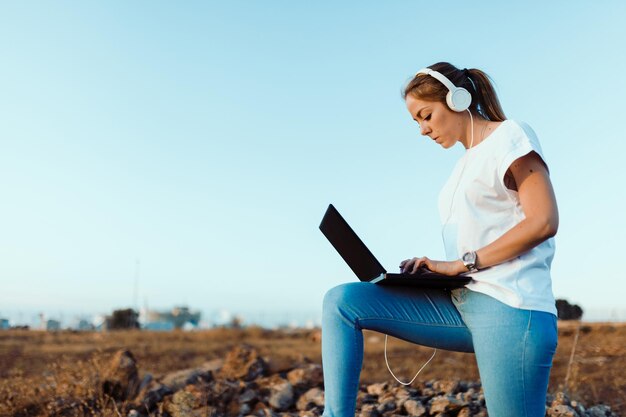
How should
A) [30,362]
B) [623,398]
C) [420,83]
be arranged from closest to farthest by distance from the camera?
[420,83] < [623,398] < [30,362]

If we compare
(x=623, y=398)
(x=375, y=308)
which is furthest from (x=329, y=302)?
(x=623, y=398)

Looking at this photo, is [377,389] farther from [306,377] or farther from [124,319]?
[124,319]

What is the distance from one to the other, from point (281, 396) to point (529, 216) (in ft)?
14.3

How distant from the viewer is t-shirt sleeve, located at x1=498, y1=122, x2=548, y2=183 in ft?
8.38

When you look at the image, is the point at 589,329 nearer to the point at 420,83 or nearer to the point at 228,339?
the point at 228,339

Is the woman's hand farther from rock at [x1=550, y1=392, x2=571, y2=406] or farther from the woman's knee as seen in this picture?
rock at [x1=550, y1=392, x2=571, y2=406]

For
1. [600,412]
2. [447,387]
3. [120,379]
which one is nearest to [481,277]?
[447,387]

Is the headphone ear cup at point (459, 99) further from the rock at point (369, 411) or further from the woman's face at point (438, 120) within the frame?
the rock at point (369, 411)

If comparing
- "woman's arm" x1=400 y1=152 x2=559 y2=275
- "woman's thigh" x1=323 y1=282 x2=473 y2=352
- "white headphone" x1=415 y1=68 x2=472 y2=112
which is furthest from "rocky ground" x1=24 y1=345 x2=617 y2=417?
"white headphone" x1=415 y1=68 x2=472 y2=112

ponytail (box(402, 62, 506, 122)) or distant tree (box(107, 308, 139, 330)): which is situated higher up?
ponytail (box(402, 62, 506, 122))

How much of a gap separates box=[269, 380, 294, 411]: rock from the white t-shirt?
153 inches

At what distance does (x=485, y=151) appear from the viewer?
2699mm

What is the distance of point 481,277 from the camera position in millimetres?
2621

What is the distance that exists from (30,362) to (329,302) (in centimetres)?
1262
